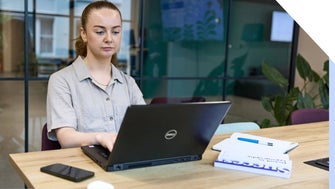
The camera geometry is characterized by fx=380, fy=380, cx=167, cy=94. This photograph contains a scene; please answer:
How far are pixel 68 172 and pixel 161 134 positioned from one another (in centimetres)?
31

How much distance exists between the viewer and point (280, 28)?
5047mm

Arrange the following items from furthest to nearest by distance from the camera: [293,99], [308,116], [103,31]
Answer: [293,99] < [308,116] < [103,31]

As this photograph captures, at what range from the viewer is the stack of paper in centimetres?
131

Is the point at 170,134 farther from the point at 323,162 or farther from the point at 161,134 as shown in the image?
the point at 323,162

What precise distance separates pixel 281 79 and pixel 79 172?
3.37 meters

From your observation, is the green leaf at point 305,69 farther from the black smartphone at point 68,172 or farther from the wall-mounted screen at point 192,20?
the black smartphone at point 68,172

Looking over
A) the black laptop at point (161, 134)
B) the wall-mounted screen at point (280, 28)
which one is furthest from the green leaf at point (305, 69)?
the black laptop at point (161, 134)

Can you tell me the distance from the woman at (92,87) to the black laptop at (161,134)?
0.37 m

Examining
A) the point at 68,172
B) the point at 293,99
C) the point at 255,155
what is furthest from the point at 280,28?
the point at 68,172

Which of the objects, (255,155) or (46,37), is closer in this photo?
(255,155)

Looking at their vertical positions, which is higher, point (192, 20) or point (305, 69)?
point (192, 20)

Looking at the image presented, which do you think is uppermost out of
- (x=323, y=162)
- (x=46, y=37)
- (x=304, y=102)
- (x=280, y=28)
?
(x=280, y=28)

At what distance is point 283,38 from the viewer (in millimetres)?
4984

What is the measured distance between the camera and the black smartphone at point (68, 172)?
1151 millimetres
